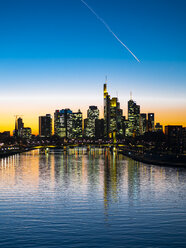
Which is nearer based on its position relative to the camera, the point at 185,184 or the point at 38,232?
the point at 38,232

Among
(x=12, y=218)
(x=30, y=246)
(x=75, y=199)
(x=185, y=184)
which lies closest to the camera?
(x=30, y=246)

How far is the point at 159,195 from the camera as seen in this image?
38.9 metres

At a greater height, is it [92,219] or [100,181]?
[92,219]

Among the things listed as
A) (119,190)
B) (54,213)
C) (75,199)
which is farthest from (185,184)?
(54,213)

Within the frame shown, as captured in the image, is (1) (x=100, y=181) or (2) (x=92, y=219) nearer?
(2) (x=92, y=219)

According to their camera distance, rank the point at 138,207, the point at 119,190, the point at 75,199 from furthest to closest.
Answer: the point at 119,190
the point at 75,199
the point at 138,207

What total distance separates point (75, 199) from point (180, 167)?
57469 millimetres

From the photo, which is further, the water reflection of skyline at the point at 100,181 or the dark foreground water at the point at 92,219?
the water reflection of skyline at the point at 100,181

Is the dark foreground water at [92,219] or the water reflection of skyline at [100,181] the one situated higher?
the dark foreground water at [92,219]

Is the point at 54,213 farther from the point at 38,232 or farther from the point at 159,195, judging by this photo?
the point at 159,195

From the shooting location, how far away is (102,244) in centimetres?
1914

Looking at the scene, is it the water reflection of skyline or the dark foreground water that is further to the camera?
the water reflection of skyline

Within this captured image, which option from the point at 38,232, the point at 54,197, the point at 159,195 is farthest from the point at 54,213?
the point at 159,195

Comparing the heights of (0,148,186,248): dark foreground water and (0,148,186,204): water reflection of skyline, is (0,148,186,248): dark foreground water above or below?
above
